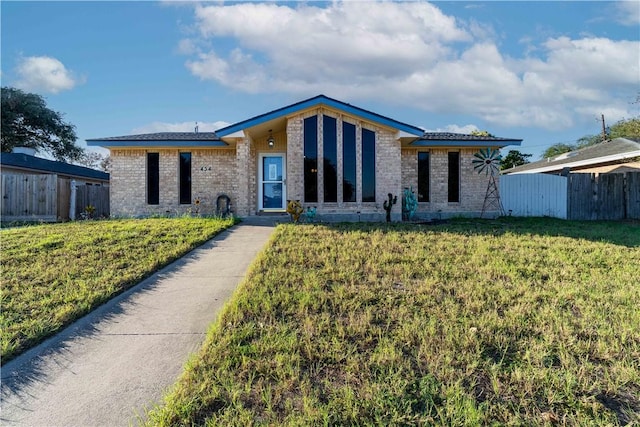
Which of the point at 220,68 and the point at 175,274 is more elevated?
the point at 220,68

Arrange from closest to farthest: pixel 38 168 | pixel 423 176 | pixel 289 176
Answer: pixel 289 176, pixel 423 176, pixel 38 168

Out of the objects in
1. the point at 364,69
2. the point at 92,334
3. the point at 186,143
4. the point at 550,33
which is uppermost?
the point at 550,33

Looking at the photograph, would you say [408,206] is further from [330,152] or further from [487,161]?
[487,161]

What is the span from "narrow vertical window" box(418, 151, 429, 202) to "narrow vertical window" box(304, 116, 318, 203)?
16.5ft

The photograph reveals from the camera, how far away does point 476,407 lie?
2.40m

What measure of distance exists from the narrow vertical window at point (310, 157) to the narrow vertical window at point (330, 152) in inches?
10.7

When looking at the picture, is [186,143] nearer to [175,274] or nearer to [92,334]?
[175,274]

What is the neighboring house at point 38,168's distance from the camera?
55.9ft

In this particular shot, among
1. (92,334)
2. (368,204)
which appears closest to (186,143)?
(368,204)

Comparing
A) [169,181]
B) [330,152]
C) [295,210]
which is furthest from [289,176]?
[169,181]

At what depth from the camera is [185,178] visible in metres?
14.7

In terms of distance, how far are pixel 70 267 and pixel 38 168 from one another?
1635cm

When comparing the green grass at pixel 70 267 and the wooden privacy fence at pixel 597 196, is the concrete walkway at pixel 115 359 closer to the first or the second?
the green grass at pixel 70 267

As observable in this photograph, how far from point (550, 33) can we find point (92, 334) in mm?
17717
